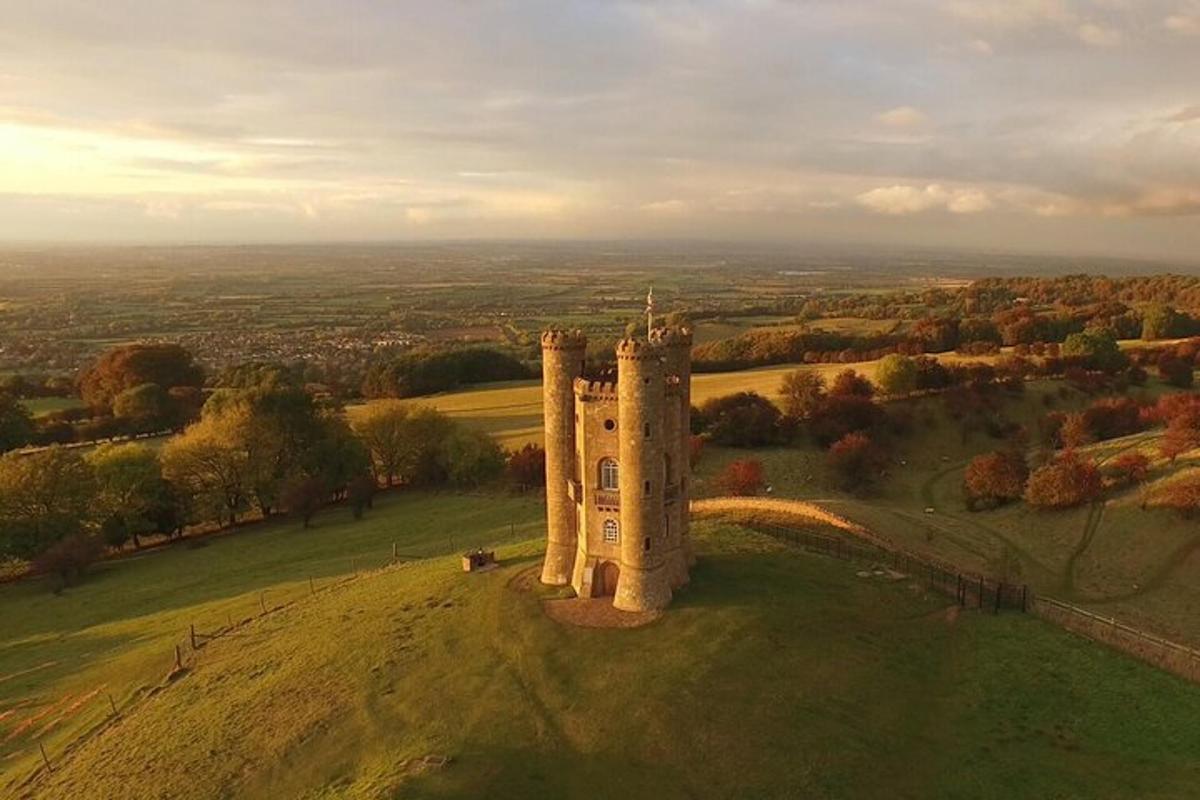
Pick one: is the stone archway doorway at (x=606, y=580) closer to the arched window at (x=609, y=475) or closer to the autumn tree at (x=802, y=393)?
the arched window at (x=609, y=475)

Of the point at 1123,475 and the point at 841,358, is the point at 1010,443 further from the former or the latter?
the point at 841,358

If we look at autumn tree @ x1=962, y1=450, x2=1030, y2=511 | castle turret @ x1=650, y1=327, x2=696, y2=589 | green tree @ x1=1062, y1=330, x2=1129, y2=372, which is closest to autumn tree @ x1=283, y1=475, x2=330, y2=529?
castle turret @ x1=650, y1=327, x2=696, y2=589

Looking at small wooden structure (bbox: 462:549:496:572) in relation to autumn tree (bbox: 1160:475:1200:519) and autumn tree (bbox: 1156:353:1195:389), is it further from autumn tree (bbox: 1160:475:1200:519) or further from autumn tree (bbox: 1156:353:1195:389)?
autumn tree (bbox: 1156:353:1195:389)

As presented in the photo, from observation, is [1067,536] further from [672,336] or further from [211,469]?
[211,469]

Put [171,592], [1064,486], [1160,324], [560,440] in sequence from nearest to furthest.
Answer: [560,440] < [171,592] < [1064,486] < [1160,324]

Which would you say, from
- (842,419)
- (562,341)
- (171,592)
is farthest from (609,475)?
(842,419)

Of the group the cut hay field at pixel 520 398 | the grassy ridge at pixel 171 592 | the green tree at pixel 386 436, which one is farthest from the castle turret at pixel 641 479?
the cut hay field at pixel 520 398

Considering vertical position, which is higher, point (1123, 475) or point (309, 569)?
point (1123, 475)

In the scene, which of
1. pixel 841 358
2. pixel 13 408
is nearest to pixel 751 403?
pixel 841 358
